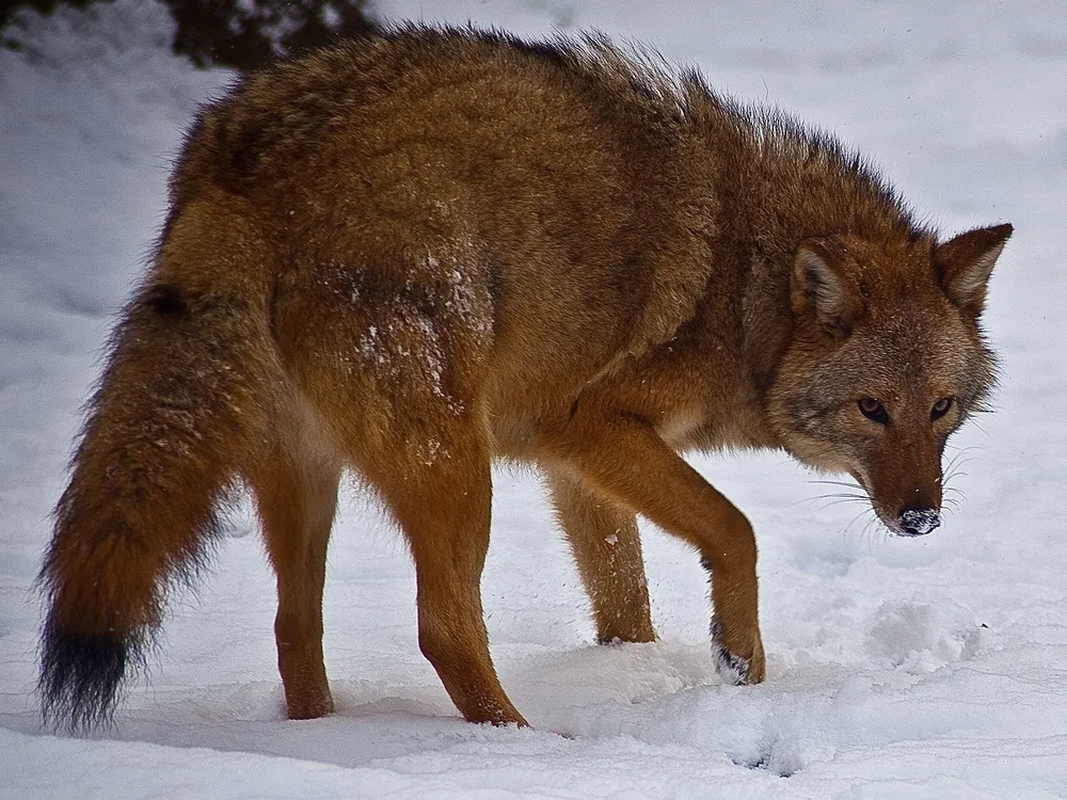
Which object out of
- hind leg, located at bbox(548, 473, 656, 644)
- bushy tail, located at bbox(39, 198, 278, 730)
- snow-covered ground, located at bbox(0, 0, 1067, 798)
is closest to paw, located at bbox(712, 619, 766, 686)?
snow-covered ground, located at bbox(0, 0, 1067, 798)

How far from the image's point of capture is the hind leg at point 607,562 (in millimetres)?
5434

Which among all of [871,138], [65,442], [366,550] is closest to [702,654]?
[366,550]

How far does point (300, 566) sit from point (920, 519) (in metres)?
2.26

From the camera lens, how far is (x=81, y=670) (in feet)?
10.6

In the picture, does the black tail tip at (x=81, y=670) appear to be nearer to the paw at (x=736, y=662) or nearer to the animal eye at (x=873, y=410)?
the paw at (x=736, y=662)

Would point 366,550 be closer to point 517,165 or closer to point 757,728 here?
point 517,165

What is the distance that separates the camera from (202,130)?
4270 millimetres

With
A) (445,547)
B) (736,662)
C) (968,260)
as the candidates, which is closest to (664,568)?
(736,662)

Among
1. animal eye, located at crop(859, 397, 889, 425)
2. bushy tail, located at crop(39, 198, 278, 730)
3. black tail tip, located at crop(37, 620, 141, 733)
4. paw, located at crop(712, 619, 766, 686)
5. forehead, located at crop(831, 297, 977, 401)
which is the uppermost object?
forehead, located at crop(831, 297, 977, 401)

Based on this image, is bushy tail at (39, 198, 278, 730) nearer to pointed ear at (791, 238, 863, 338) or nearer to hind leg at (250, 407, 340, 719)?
hind leg at (250, 407, 340, 719)

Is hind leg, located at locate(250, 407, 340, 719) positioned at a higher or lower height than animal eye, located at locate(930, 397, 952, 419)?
lower

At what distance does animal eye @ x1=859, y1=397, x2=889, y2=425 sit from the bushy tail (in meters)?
2.30

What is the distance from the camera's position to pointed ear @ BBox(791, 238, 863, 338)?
4699mm

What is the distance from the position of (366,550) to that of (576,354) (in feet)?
7.96
